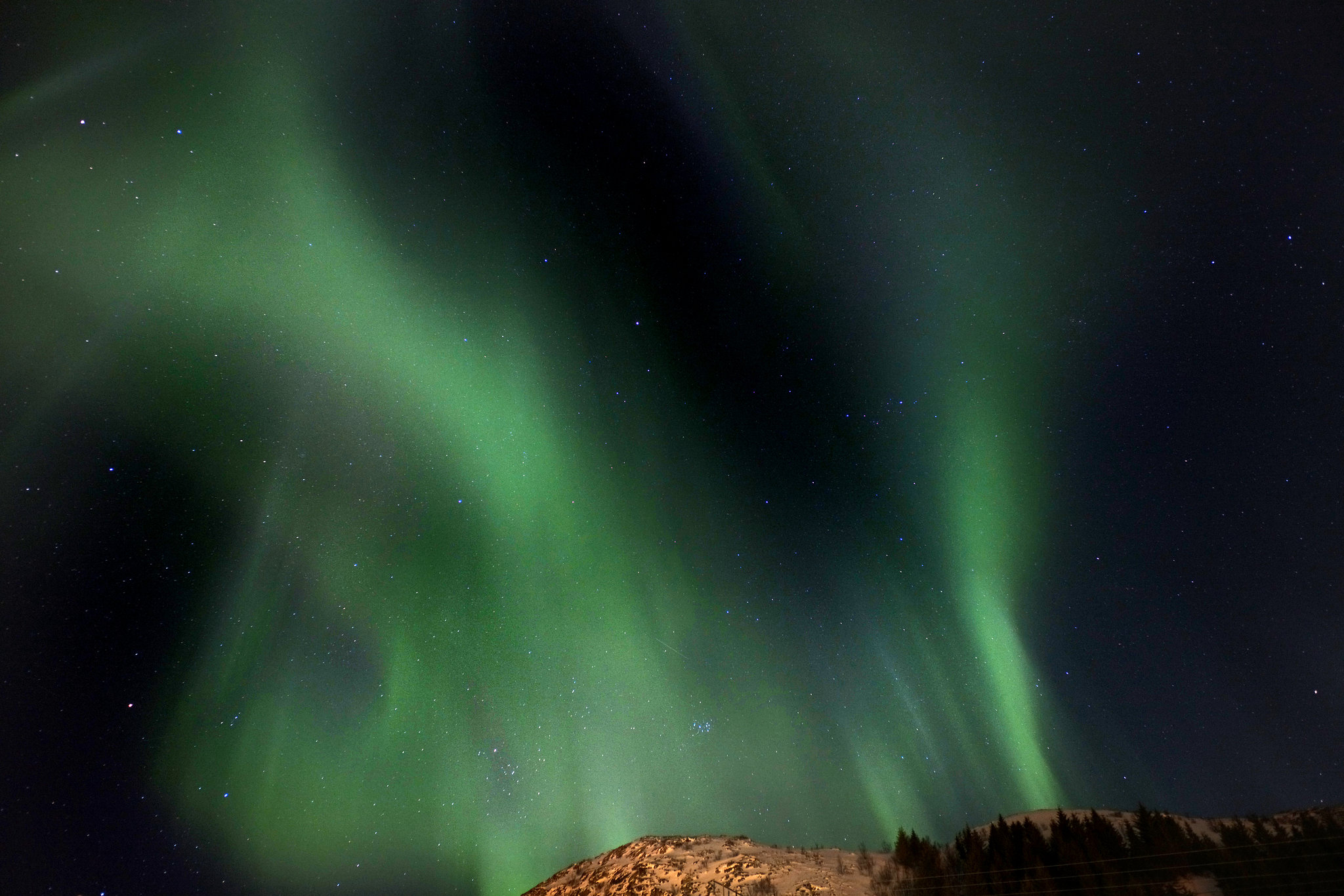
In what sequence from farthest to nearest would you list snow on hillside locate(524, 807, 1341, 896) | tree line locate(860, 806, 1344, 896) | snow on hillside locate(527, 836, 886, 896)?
1. snow on hillside locate(527, 836, 886, 896)
2. snow on hillside locate(524, 807, 1341, 896)
3. tree line locate(860, 806, 1344, 896)

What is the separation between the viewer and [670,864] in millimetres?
24375

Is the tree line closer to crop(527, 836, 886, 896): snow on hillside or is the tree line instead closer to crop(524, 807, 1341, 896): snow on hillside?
crop(524, 807, 1341, 896): snow on hillside

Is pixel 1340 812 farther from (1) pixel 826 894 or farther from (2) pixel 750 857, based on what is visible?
(2) pixel 750 857

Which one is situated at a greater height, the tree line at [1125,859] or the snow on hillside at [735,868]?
the snow on hillside at [735,868]

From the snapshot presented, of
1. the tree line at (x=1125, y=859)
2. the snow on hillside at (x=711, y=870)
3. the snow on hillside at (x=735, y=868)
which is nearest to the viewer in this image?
the tree line at (x=1125, y=859)

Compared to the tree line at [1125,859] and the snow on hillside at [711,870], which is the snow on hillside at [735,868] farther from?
the tree line at [1125,859]

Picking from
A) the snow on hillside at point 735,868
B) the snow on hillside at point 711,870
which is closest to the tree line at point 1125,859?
the snow on hillside at point 735,868

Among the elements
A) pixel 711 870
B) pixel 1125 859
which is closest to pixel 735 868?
pixel 711 870

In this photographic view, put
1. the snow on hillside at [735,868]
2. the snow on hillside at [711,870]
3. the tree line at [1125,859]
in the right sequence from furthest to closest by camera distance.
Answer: the snow on hillside at [711,870] → the snow on hillside at [735,868] → the tree line at [1125,859]

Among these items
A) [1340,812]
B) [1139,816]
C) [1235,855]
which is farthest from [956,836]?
[1340,812]

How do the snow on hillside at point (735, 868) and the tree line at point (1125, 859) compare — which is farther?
the snow on hillside at point (735, 868)

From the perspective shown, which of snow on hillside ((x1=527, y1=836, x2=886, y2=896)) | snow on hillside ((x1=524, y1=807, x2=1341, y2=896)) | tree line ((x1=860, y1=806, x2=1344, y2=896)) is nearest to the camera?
tree line ((x1=860, y1=806, x2=1344, y2=896))

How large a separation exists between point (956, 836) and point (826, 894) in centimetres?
691

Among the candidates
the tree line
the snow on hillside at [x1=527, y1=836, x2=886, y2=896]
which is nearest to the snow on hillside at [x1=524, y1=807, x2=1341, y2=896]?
the snow on hillside at [x1=527, y1=836, x2=886, y2=896]
